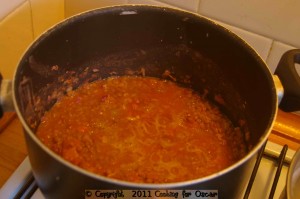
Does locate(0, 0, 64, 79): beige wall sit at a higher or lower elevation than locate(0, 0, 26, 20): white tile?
lower

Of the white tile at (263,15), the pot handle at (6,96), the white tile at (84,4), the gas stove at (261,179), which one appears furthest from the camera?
the white tile at (84,4)

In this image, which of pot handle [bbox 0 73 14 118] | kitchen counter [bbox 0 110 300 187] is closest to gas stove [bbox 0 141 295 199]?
kitchen counter [bbox 0 110 300 187]

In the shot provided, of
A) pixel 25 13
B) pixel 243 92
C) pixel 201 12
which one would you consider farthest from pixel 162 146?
pixel 25 13

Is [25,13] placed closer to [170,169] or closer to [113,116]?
[113,116]

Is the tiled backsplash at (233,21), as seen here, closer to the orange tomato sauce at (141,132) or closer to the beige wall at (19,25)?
the beige wall at (19,25)

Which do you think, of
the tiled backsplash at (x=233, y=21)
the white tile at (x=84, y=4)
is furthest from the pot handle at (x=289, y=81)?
the white tile at (x=84, y=4)

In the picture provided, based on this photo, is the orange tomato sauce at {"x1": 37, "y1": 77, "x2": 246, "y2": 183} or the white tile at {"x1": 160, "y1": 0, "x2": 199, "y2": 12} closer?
the orange tomato sauce at {"x1": 37, "y1": 77, "x2": 246, "y2": 183}

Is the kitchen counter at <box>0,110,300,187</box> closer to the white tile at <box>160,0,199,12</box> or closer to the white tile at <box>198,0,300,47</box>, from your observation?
the white tile at <box>198,0,300,47</box>

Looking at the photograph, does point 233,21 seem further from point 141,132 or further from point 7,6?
point 7,6

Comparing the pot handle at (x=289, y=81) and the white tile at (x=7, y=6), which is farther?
the white tile at (x=7, y=6)
